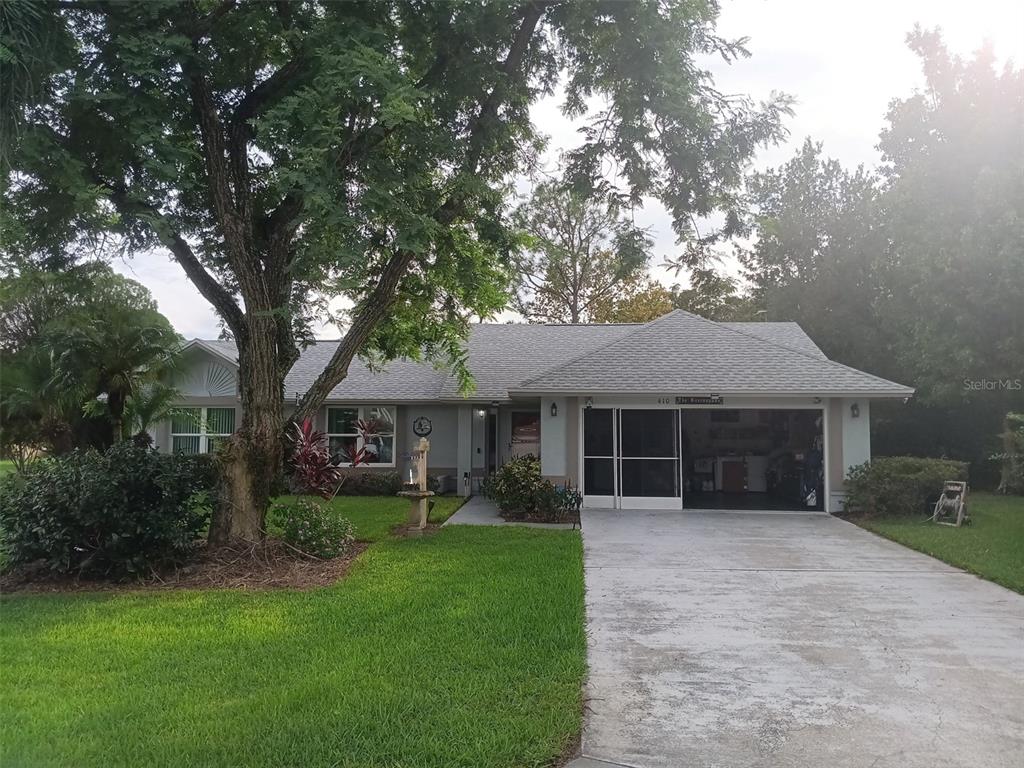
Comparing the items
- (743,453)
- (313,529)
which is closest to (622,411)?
(743,453)

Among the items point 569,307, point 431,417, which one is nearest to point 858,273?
point 569,307

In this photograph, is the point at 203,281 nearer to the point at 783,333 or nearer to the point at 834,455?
the point at 834,455

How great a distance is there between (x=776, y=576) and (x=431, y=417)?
11.7 metres

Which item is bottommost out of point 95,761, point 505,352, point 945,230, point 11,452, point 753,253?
point 95,761

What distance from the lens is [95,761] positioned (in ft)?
12.7

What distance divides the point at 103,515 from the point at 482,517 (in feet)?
23.1

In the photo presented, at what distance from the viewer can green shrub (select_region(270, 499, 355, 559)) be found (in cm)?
969

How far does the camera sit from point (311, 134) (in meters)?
7.82

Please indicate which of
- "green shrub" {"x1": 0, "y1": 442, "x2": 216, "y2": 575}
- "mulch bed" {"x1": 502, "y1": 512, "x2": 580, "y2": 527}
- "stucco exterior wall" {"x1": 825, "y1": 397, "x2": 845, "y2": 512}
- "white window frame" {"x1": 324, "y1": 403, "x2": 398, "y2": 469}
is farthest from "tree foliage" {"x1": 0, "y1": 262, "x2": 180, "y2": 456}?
"stucco exterior wall" {"x1": 825, "y1": 397, "x2": 845, "y2": 512}

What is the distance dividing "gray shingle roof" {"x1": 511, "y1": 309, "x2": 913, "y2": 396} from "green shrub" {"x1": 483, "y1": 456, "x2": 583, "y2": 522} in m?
1.74

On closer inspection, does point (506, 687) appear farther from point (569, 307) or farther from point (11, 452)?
point (569, 307)

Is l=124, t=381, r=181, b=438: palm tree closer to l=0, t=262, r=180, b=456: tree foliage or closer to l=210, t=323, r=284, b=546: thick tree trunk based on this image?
l=0, t=262, r=180, b=456: tree foliage

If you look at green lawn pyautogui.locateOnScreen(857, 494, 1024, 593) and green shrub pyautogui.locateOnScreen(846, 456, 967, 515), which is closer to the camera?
green lawn pyautogui.locateOnScreen(857, 494, 1024, 593)

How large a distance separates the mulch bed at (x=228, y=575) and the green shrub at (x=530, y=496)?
4.73m
